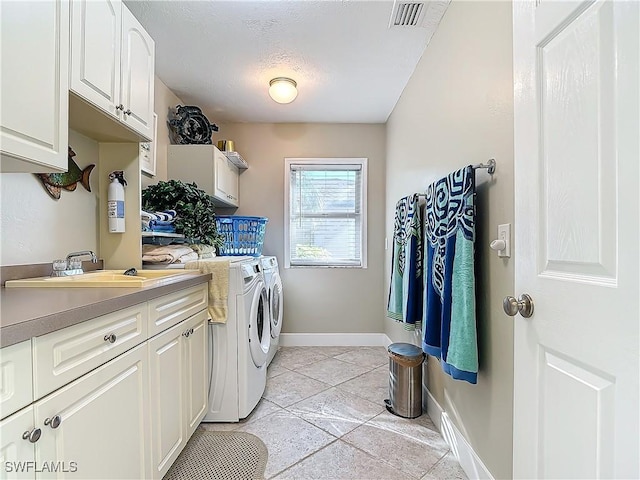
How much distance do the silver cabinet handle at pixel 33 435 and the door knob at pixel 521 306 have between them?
119cm

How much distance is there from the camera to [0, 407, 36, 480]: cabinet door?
693 mm

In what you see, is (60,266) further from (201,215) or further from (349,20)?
(349,20)

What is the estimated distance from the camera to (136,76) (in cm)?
166

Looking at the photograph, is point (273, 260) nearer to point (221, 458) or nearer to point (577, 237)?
point (221, 458)

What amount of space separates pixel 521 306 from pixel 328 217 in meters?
2.79

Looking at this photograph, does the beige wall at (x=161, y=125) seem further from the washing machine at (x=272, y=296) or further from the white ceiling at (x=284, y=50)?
the washing machine at (x=272, y=296)

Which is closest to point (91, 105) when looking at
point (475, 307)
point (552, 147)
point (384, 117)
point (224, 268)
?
point (224, 268)

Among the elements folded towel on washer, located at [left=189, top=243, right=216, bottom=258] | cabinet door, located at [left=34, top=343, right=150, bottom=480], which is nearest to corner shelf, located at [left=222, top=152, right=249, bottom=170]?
folded towel on washer, located at [left=189, top=243, right=216, bottom=258]

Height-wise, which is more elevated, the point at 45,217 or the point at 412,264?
the point at 45,217

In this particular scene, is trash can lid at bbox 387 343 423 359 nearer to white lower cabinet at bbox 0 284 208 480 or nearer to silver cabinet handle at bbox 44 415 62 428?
white lower cabinet at bbox 0 284 208 480

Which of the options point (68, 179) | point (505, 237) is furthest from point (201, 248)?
point (505, 237)

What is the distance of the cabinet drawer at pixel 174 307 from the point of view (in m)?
1.32

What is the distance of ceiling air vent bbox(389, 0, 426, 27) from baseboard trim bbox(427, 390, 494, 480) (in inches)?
86.7

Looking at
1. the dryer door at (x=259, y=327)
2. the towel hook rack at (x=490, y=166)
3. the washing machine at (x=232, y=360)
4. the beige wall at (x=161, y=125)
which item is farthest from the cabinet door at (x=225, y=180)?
the towel hook rack at (x=490, y=166)
